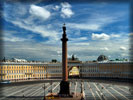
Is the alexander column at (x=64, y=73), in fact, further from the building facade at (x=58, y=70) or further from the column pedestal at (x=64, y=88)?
the building facade at (x=58, y=70)

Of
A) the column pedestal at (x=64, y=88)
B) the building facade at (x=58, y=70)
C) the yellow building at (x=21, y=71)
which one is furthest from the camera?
the building facade at (x=58, y=70)

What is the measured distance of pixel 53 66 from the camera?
289 ft

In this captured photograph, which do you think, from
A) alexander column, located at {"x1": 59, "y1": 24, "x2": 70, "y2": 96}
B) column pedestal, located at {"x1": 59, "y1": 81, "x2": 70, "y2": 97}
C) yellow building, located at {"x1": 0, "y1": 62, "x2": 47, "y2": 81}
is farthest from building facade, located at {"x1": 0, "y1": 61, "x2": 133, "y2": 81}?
alexander column, located at {"x1": 59, "y1": 24, "x2": 70, "y2": 96}

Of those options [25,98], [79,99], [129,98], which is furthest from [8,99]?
[129,98]

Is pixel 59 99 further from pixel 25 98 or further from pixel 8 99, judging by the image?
pixel 8 99

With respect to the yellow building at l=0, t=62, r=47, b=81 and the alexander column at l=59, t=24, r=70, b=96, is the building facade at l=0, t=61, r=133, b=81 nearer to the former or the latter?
the yellow building at l=0, t=62, r=47, b=81

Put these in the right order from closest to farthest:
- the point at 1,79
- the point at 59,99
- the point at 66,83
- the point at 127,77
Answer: the point at 59,99, the point at 66,83, the point at 1,79, the point at 127,77

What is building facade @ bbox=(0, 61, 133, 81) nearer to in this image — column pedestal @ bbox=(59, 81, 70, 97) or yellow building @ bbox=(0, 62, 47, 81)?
yellow building @ bbox=(0, 62, 47, 81)

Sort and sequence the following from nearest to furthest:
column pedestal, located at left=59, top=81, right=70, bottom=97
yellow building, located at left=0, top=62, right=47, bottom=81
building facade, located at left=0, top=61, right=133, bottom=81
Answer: column pedestal, located at left=59, top=81, right=70, bottom=97, yellow building, located at left=0, top=62, right=47, bottom=81, building facade, located at left=0, top=61, right=133, bottom=81

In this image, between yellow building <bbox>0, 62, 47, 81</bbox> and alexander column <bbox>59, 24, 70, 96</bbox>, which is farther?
yellow building <bbox>0, 62, 47, 81</bbox>

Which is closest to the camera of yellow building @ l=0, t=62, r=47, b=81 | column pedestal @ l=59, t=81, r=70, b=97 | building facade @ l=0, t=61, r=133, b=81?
column pedestal @ l=59, t=81, r=70, b=97

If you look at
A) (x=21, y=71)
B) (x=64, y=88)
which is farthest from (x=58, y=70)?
(x=64, y=88)

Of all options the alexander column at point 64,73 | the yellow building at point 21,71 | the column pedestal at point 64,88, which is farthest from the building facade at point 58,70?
the alexander column at point 64,73

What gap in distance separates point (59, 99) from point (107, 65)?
180 ft
